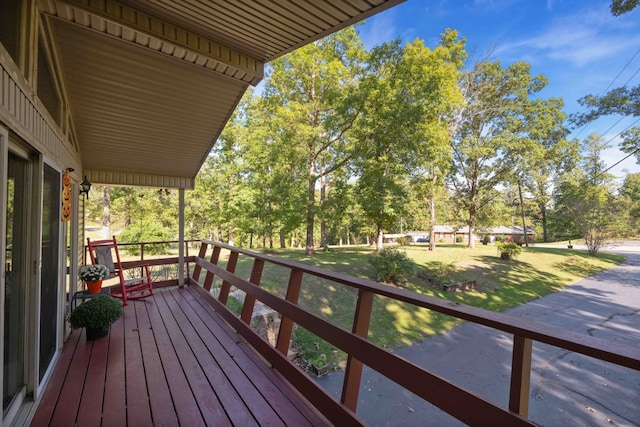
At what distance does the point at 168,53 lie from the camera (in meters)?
2.19

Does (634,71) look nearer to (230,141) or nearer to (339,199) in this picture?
(339,199)

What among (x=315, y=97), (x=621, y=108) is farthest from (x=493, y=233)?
(x=315, y=97)

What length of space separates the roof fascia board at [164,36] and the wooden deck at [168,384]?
2.45 metres

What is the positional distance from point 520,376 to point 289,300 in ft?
5.32

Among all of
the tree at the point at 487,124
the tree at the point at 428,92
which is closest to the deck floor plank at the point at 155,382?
the tree at the point at 428,92

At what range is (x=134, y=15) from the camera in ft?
6.27

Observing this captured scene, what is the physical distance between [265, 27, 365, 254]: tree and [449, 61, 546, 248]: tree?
7.74 metres

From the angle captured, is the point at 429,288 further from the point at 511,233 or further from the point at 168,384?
the point at 511,233

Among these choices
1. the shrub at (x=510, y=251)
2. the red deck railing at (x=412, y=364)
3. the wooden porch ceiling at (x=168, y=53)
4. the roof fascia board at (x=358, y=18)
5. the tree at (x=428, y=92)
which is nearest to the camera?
the red deck railing at (x=412, y=364)

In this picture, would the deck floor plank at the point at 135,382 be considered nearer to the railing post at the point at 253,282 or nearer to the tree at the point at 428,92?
the railing post at the point at 253,282

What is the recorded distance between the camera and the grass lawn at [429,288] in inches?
239

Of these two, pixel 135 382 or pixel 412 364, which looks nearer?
pixel 412 364

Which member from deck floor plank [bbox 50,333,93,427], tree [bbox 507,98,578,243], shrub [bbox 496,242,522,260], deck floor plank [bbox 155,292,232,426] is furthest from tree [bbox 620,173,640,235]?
deck floor plank [bbox 50,333,93,427]

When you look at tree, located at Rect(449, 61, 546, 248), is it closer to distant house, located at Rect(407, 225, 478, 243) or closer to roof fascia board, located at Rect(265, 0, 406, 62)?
distant house, located at Rect(407, 225, 478, 243)
